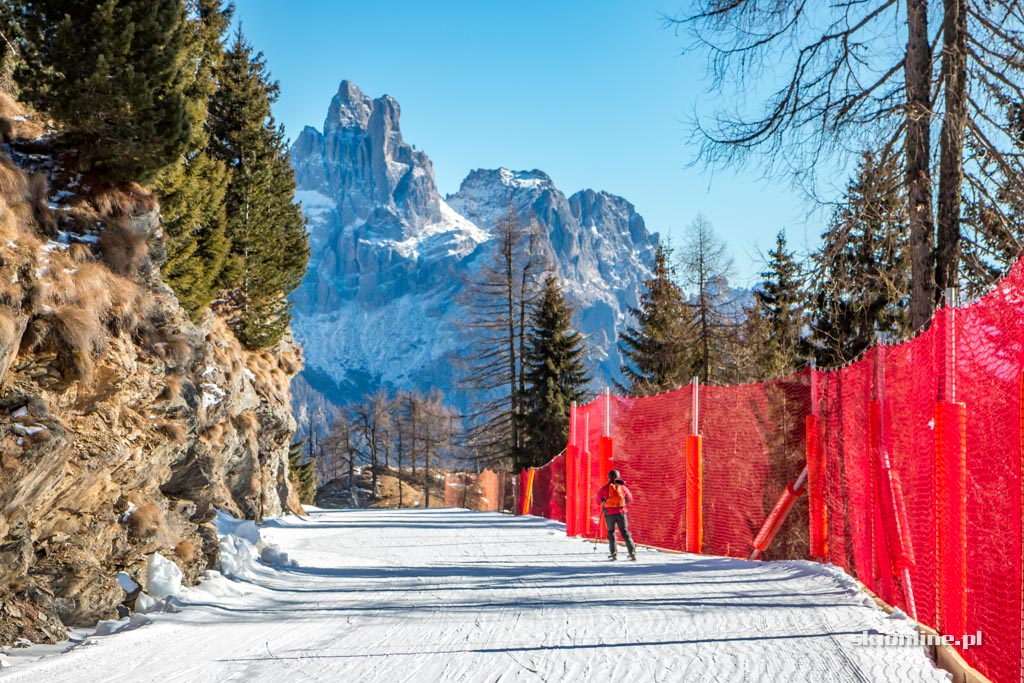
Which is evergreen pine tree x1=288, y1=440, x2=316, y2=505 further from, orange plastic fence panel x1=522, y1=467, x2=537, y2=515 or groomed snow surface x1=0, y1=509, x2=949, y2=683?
groomed snow surface x1=0, y1=509, x2=949, y2=683

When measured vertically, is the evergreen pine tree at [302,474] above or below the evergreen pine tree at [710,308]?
below

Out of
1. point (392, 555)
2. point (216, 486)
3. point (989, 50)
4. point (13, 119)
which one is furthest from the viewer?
point (392, 555)

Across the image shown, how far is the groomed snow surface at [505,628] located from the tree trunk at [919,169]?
368cm

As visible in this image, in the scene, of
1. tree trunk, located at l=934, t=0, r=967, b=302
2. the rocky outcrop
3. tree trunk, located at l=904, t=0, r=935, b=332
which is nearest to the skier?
tree trunk, located at l=904, t=0, r=935, b=332

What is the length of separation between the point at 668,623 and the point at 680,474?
21.8ft

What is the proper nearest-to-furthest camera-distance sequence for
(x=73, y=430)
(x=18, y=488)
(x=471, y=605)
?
(x=18, y=488)
(x=73, y=430)
(x=471, y=605)

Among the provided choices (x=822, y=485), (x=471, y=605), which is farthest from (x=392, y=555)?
(x=822, y=485)

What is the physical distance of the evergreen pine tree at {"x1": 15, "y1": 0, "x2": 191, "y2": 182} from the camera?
12.4m

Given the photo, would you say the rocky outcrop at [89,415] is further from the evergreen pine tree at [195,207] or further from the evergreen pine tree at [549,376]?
the evergreen pine tree at [549,376]

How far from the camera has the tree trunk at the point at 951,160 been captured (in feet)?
35.8

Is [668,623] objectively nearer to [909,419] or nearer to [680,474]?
[909,419]

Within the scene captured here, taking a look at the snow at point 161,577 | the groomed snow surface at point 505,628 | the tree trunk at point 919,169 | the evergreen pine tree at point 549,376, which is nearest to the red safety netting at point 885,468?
the groomed snow surface at point 505,628

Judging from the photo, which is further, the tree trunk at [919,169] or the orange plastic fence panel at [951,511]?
the tree trunk at [919,169]

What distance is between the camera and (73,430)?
338 inches
